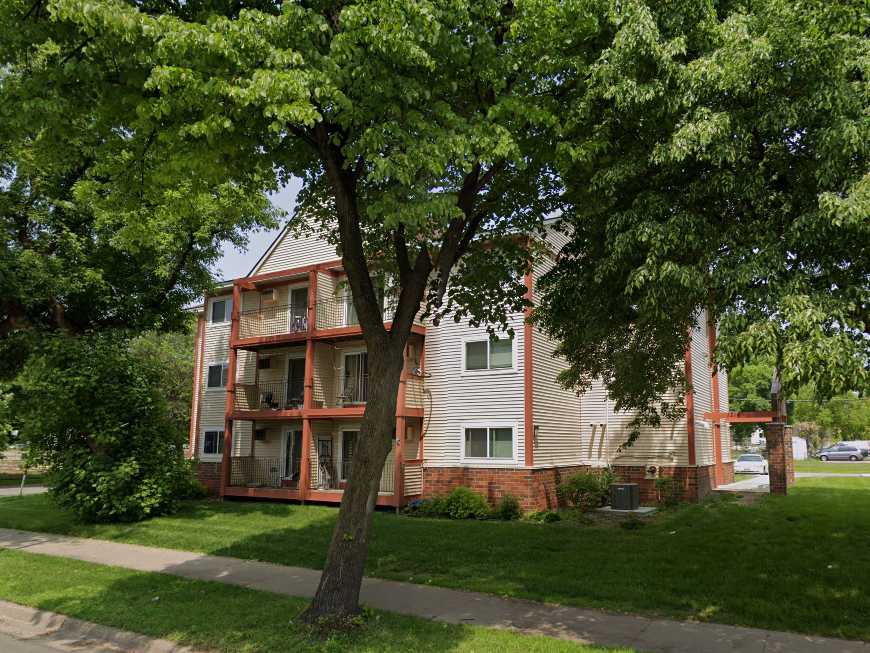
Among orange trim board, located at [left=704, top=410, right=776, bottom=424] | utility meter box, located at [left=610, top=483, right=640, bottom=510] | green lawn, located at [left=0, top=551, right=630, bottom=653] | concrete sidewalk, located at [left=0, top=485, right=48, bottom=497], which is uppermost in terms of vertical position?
orange trim board, located at [left=704, top=410, right=776, bottom=424]

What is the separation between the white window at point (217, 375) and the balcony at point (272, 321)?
3102 millimetres

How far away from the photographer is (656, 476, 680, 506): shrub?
20.1m

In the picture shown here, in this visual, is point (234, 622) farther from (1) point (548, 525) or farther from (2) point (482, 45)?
(1) point (548, 525)

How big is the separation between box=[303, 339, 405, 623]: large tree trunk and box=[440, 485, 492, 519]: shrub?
34.5 feet

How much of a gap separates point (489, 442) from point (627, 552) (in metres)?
7.72

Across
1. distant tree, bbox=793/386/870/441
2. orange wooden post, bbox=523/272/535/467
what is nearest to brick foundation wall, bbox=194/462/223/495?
orange wooden post, bbox=523/272/535/467

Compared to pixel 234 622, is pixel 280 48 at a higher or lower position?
higher

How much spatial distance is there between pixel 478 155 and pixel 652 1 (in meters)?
2.72

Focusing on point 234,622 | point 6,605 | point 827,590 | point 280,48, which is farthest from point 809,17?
point 6,605

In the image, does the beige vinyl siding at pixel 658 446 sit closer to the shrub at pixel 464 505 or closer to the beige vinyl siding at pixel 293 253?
the shrub at pixel 464 505

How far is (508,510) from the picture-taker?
58.7 feet

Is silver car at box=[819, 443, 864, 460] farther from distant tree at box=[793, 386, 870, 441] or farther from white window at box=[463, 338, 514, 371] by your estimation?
white window at box=[463, 338, 514, 371]

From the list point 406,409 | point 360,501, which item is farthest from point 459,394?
point 360,501

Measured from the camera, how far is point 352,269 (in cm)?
864
